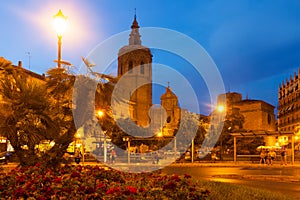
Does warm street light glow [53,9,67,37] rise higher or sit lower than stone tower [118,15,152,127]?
lower

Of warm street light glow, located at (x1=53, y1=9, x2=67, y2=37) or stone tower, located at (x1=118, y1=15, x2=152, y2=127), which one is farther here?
stone tower, located at (x1=118, y1=15, x2=152, y2=127)

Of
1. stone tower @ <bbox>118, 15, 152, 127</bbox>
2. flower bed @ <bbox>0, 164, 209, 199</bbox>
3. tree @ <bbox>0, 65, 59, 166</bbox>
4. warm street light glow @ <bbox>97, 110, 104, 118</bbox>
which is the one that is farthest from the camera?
stone tower @ <bbox>118, 15, 152, 127</bbox>

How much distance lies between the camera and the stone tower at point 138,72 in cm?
7300

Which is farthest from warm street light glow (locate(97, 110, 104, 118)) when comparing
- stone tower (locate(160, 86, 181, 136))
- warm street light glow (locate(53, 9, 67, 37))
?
stone tower (locate(160, 86, 181, 136))

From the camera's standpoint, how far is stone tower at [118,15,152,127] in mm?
73000

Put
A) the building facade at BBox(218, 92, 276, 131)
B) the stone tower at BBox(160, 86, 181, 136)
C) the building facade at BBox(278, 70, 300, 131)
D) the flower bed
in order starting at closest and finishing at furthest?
the flower bed < the stone tower at BBox(160, 86, 181, 136) < the building facade at BBox(278, 70, 300, 131) < the building facade at BBox(218, 92, 276, 131)

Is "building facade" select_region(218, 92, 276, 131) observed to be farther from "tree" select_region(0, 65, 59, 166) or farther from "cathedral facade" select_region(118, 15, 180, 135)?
"tree" select_region(0, 65, 59, 166)

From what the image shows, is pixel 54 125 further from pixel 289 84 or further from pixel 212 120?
pixel 289 84

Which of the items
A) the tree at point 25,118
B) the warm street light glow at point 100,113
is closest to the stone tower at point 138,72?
the warm street light glow at point 100,113

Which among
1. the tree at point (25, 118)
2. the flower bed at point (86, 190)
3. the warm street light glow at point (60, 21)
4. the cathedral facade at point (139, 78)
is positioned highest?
the cathedral facade at point (139, 78)

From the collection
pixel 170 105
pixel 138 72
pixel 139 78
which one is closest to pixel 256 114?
pixel 170 105

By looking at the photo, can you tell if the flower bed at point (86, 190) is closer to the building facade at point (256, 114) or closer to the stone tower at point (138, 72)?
the stone tower at point (138, 72)

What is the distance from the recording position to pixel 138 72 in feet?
250

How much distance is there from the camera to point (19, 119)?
1041 cm
